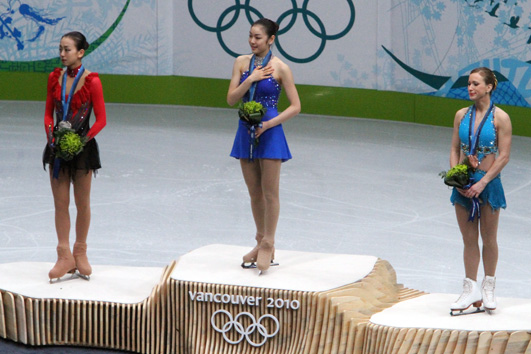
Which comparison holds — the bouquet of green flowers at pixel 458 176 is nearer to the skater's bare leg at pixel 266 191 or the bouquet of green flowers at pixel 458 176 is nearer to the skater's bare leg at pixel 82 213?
the skater's bare leg at pixel 266 191

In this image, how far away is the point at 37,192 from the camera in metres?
8.52

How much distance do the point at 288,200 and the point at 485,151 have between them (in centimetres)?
411

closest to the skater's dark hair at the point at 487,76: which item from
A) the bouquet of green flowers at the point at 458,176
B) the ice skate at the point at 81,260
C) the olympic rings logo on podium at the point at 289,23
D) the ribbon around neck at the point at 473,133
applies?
the ribbon around neck at the point at 473,133

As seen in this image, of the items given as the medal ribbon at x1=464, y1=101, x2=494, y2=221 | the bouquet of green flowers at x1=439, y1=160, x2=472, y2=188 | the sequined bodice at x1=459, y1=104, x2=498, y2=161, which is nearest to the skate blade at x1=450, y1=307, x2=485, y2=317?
the medal ribbon at x1=464, y1=101, x2=494, y2=221

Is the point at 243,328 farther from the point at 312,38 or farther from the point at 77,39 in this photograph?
the point at 312,38

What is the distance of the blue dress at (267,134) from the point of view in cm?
499

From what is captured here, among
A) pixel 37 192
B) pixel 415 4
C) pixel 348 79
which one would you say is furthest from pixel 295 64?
pixel 37 192

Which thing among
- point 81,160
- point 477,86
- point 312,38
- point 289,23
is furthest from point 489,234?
point 289,23

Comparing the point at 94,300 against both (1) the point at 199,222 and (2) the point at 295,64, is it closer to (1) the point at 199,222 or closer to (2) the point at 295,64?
(1) the point at 199,222

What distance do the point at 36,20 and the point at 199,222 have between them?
7.98 m

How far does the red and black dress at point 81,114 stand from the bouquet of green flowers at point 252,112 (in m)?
0.79

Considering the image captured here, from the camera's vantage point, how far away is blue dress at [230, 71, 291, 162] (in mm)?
4992

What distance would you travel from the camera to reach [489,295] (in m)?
4.59

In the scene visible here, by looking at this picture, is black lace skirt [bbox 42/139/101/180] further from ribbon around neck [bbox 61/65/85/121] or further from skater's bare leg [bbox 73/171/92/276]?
ribbon around neck [bbox 61/65/85/121]
